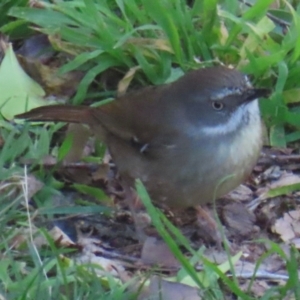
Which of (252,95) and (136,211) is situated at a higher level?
(252,95)

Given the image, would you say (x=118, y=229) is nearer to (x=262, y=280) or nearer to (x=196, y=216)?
(x=196, y=216)

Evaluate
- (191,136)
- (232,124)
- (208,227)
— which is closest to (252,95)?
(232,124)

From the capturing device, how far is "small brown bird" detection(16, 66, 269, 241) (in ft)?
17.5

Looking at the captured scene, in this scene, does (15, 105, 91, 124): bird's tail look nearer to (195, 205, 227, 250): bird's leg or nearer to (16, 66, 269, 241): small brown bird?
(16, 66, 269, 241): small brown bird

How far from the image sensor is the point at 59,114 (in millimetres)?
5871

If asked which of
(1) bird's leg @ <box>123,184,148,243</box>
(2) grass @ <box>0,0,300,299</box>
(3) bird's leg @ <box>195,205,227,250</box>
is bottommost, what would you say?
(3) bird's leg @ <box>195,205,227,250</box>

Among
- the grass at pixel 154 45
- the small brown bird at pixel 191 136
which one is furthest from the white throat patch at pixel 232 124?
the grass at pixel 154 45

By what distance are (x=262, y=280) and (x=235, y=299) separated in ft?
0.84

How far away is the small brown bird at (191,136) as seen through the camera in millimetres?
5344

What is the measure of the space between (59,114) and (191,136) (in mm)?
880

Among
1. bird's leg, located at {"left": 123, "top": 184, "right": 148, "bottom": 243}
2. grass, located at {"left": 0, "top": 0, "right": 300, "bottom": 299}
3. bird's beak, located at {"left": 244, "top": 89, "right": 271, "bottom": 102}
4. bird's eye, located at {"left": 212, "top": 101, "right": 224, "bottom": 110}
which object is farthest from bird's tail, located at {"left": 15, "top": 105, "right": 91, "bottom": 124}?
bird's beak, located at {"left": 244, "top": 89, "right": 271, "bottom": 102}

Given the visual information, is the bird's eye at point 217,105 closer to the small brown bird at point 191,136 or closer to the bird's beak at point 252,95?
the small brown bird at point 191,136

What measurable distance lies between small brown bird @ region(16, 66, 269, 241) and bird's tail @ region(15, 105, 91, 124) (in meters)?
0.23

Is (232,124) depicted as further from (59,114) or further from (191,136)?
(59,114)
